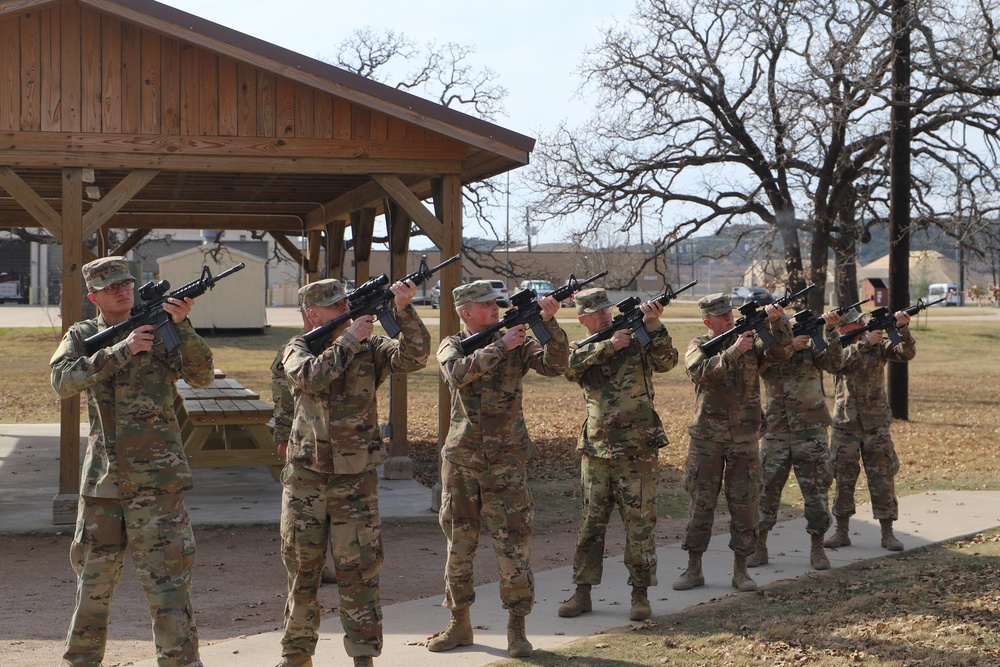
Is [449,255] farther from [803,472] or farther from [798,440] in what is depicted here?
[803,472]

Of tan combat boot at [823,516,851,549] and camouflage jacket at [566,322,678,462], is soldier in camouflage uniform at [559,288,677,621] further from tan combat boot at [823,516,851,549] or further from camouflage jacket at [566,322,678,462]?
tan combat boot at [823,516,851,549]

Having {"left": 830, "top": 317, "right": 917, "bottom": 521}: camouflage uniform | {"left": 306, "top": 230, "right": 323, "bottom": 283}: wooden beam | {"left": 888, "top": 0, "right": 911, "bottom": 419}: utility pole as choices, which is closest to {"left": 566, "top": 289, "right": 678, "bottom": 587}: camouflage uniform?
{"left": 830, "top": 317, "right": 917, "bottom": 521}: camouflage uniform

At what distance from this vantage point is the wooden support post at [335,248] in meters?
14.4

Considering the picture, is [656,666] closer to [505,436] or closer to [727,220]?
[505,436]

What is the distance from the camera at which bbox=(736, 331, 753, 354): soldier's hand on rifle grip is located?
7149mm

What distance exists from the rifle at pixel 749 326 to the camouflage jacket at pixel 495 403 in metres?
1.67

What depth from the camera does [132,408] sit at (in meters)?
5.16

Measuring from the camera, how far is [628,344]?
666 cm

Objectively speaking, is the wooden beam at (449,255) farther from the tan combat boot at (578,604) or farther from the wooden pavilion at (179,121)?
the tan combat boot at (578,604)

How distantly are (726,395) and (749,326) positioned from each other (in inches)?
19.9

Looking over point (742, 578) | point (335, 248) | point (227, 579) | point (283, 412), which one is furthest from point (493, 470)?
point (335, 248)

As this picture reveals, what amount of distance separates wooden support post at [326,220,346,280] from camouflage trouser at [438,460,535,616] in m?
8.75

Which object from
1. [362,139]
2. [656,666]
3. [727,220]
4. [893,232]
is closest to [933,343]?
[727,220]

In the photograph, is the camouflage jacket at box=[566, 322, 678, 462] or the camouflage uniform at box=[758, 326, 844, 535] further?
the camouflage uniform at box=[758, 326, 844, 535]
